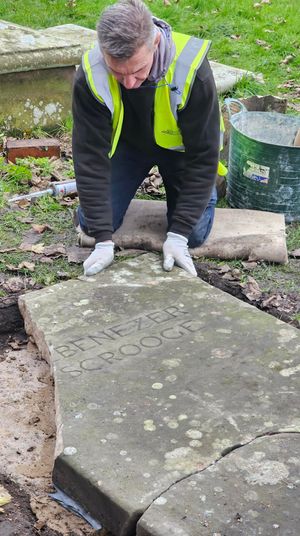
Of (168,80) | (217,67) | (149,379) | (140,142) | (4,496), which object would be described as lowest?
(4,496)

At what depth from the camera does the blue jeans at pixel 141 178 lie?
4332mm

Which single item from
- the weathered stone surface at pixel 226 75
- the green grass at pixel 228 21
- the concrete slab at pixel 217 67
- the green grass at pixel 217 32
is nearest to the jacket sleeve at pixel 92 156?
the green grass at pixel 217 32

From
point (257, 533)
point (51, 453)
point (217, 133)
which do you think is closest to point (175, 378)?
point (51, 453)

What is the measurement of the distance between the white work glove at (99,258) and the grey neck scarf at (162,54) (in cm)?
98

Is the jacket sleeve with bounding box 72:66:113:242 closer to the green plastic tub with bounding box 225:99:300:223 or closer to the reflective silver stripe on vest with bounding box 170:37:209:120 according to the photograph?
the reflective silver stripe on vest with bounding box 170:37:209:120

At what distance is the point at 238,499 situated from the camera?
2.49m

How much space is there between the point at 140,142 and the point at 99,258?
2.44ft

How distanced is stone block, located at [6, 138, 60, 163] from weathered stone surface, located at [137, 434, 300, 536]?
355cm

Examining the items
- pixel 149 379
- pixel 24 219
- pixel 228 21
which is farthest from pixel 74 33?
pixel 149 379

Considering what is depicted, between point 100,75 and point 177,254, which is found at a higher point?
point 100,75

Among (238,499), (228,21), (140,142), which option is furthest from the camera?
(228,21)

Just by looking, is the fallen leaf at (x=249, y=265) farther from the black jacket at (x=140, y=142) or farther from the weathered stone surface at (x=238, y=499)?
the weathered stone surface at (x=238, y=499)

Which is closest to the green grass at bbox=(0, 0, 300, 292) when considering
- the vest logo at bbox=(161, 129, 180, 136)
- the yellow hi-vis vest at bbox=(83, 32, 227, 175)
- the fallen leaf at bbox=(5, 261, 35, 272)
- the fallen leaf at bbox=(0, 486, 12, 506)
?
the fallen leaf at bbox=(5, 261, 35, 272)

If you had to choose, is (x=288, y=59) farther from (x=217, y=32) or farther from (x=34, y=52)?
(x=34, y=52)
